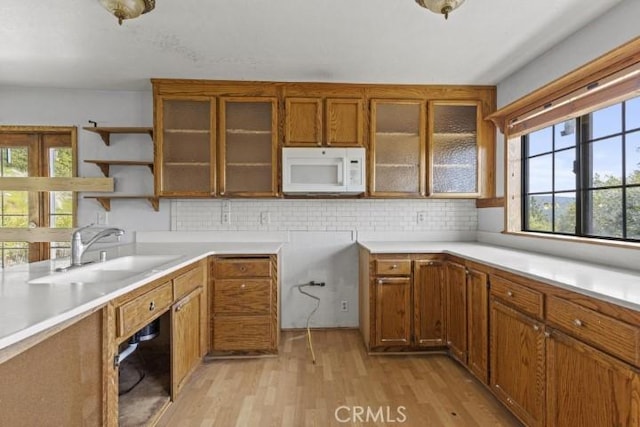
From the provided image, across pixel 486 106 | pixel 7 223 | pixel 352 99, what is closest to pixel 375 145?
pixel 352 99

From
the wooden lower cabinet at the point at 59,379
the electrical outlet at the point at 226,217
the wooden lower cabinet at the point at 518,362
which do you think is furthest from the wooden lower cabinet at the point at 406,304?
the wooden lower cabinet at the point at 59,379

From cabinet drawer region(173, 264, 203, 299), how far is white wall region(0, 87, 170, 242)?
1019 millimetres

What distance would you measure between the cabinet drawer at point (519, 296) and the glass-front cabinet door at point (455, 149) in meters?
1.17

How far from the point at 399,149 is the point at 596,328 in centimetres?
199

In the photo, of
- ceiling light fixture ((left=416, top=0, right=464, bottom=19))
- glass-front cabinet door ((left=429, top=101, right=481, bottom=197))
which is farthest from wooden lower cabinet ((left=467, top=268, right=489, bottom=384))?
ceiling light fixture ((left=416, top=0, right=464, bottom=19))

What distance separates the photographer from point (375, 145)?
288 centimetres

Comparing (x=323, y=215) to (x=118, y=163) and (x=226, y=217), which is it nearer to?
(x=226, y=217)

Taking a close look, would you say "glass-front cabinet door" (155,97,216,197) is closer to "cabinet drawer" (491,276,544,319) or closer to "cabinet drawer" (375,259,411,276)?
"cabinet drawer" (375,259,411,276)

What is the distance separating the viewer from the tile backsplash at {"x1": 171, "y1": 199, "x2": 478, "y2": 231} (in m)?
3.09

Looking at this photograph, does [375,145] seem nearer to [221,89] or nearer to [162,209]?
[221,89]

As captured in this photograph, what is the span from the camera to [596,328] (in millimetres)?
1246

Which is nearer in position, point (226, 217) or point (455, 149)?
point (455, 149)

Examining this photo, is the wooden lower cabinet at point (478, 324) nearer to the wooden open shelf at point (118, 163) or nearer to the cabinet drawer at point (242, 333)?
the cabinet drawer at point (242, 333)

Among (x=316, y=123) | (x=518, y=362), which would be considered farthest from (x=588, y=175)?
(x=316, y=123)
